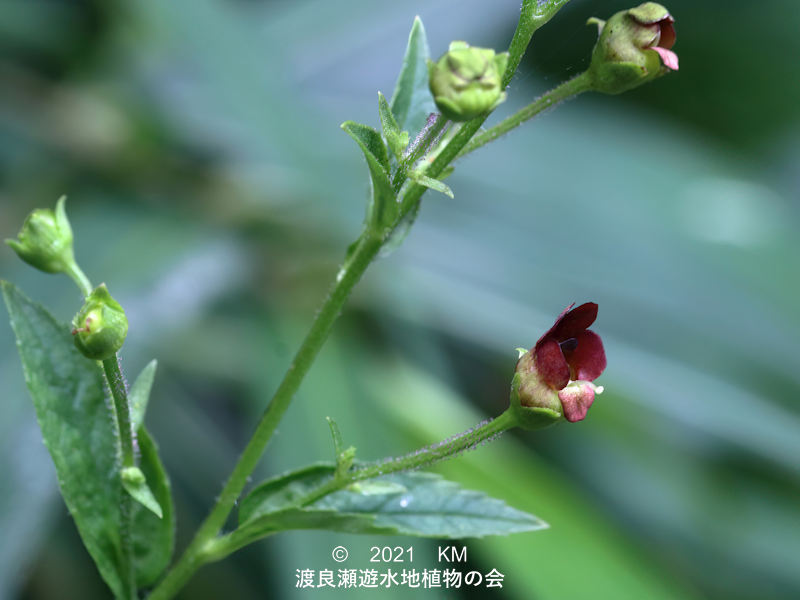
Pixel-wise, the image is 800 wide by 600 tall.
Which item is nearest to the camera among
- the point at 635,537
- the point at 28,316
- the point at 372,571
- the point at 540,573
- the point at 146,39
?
the point at 28,316

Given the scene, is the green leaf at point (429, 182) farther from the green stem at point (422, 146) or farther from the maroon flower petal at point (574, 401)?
the maroon flower petal at point (574, 401)

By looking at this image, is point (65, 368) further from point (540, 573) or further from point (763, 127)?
point (763, 127)

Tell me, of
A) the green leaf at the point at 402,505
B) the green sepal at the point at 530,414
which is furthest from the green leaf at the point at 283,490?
the green sepal at the point at 530,414

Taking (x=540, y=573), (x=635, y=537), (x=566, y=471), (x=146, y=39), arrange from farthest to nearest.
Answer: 1. (x=146, y=39)
2. (x=566, y=471)
3. (x=635, y=537)
4. (x=540, y=573)

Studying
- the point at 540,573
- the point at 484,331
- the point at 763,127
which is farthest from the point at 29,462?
the point at 763,127

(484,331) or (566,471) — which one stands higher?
(484,331)

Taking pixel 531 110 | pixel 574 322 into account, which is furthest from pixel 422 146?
pixel 574 322
